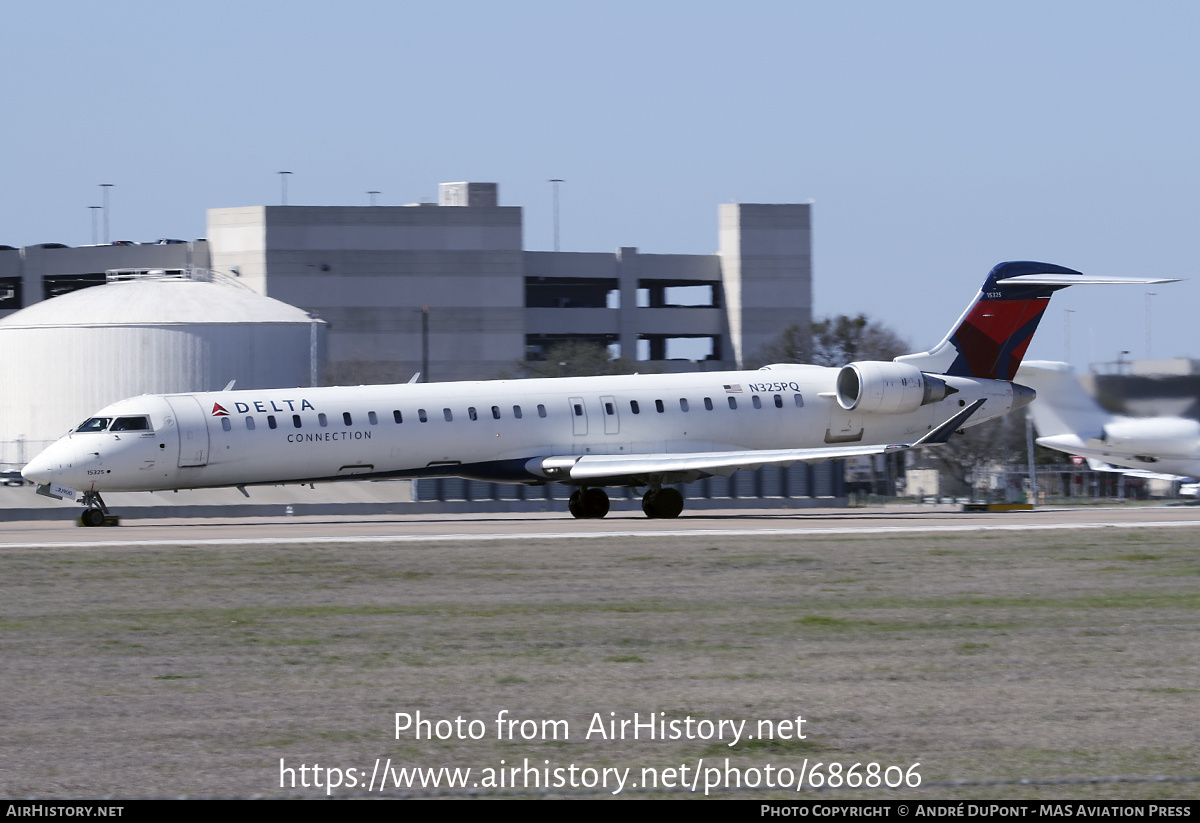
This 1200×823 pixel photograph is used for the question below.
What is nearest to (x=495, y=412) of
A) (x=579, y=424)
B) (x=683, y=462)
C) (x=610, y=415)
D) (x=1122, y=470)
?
(x=579, y=424)

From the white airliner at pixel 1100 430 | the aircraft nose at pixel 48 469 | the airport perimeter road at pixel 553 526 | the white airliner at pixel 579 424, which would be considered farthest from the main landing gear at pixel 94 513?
the white airliner at pixel 1100 430

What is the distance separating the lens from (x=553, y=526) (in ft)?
105

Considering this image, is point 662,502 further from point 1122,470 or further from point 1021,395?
point 1122,470

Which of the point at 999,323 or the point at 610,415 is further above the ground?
the point at 999,323

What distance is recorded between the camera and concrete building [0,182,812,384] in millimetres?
95062

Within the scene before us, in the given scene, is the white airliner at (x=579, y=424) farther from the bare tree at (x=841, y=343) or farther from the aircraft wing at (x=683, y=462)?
the bare tree at (x=841, y=343)

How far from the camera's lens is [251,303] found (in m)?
71.3

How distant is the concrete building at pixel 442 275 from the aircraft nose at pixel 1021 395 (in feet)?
172

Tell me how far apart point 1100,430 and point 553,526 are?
15947 mm

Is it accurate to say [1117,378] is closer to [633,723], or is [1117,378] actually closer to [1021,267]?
[1021,267]

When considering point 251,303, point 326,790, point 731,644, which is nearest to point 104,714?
point 326,790

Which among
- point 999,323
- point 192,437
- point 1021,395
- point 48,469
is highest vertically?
point 999,323

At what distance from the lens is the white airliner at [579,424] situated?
32.0 meters

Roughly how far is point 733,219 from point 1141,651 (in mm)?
94712
